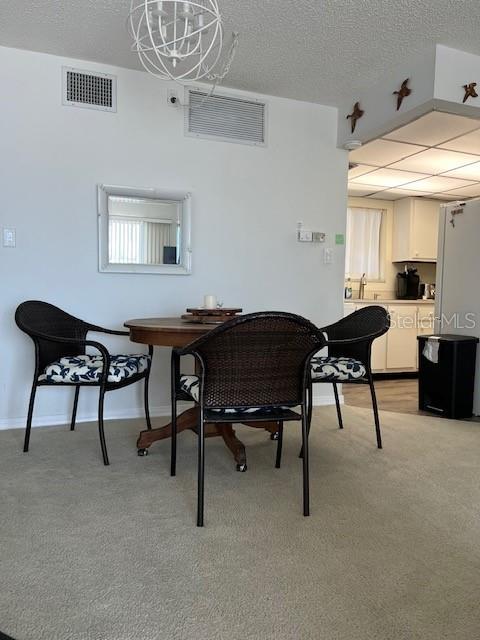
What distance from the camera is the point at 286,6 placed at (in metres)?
2.43

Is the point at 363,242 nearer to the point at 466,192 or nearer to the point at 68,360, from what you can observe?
the point at 466,192

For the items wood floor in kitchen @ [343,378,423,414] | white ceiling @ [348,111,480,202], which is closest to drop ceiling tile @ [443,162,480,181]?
white ceiling @ [348,111,480,202]

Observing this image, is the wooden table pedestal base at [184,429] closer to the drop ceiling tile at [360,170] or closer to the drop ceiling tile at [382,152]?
the drop ceiling tile at [382,152]

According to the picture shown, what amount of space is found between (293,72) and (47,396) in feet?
8.87

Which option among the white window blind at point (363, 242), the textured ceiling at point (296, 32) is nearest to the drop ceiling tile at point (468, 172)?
the white window blind at point (363, 242)

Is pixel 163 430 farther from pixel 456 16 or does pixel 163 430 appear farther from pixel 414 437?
pixel 456 16

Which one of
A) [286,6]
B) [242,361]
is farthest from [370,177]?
[242,361]

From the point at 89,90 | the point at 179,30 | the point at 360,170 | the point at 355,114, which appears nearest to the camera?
the point at 179,30

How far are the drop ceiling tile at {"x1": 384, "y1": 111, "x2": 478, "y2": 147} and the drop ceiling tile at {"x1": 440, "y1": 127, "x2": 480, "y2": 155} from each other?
8cm

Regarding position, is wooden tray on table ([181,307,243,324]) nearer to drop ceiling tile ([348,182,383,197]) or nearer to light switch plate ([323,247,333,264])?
light switch plate ([323,247,333,264])

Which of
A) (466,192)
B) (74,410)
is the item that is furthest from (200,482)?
(466,192)

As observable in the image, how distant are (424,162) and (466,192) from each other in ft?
4.93

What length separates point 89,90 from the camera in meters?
3.09

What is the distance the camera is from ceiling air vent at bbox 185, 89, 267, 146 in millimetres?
3352
